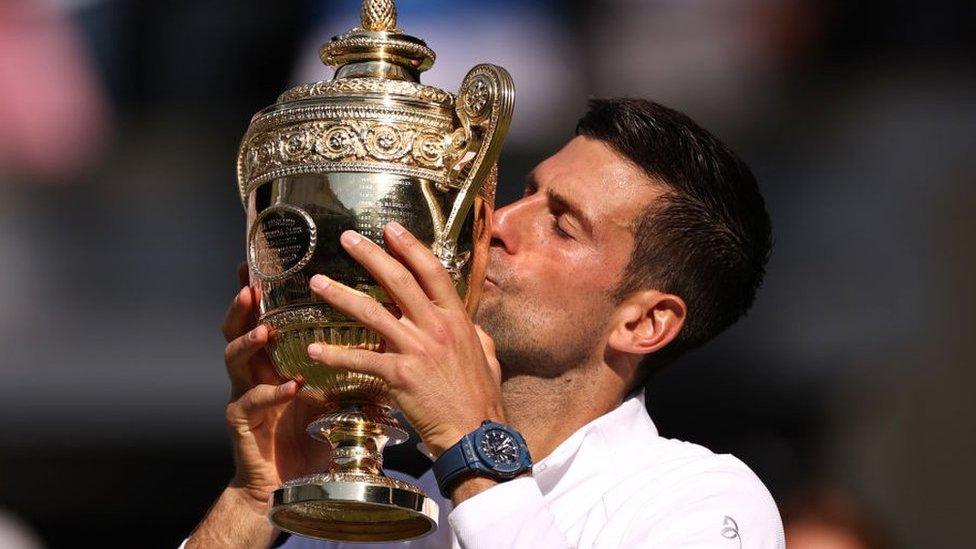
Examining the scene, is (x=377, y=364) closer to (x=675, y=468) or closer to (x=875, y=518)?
(x=675, y=468)

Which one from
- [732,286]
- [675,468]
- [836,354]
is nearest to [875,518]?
[836,354]

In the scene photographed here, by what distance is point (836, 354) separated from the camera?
662 cm

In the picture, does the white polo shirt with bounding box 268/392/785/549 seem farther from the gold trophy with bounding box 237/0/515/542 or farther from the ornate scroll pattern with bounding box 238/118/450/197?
the ornate scroll pattern with bounding box 238/118/450/197

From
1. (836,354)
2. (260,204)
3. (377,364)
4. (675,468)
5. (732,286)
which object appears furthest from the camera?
(836,354)

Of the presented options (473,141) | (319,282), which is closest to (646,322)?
(473,141)

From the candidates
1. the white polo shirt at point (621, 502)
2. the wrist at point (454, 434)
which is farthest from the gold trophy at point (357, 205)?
the white polo shirt at point (621, 502)

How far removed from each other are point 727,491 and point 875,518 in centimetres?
290

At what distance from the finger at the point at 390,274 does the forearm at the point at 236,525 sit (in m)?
0.88

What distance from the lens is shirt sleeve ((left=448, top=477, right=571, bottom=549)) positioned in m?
3.03

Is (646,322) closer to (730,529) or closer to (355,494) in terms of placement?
(730,529)

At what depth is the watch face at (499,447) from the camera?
3076mm

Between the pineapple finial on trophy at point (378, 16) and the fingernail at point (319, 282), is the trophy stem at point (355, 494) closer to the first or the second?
the fingernail at point (319, 282)

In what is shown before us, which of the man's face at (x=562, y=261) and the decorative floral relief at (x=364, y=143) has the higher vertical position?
the decorative floral relief at (x=364, y=143)

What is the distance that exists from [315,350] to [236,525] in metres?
0.81
